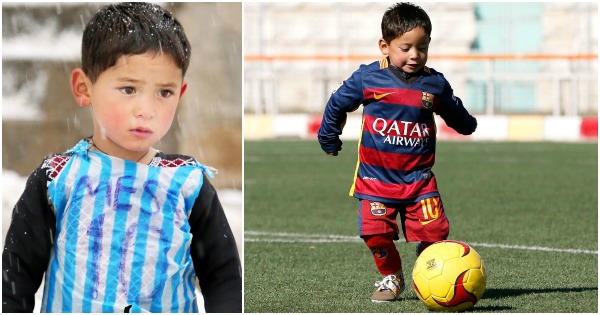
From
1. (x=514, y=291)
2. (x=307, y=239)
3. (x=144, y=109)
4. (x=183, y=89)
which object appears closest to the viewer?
(x=144, y=109)

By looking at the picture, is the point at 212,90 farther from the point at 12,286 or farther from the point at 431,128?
the point at 431,128

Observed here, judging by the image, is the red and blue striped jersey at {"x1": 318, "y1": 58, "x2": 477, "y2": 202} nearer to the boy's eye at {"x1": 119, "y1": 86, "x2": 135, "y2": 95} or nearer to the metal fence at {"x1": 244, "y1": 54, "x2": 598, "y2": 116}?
the boy's eye at {"x1": 119, "y1": 86, "x2": 135, "y2": 95}

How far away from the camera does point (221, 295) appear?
3277 millimetres

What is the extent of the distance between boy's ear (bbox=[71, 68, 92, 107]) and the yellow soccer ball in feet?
8.85

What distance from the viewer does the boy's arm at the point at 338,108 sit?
588 cm

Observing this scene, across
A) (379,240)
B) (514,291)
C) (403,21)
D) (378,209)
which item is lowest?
(514,291)

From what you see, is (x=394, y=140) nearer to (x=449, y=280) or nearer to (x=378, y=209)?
(x=378, y=209)

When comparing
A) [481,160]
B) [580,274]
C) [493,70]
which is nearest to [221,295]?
[580,274]

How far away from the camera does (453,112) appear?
5957mm

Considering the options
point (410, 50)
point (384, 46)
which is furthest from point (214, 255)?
point (384, 46)

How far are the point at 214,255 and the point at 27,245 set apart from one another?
0.50 meters

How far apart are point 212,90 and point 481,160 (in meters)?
13.9

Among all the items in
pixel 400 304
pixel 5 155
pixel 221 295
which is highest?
pixel 5 155

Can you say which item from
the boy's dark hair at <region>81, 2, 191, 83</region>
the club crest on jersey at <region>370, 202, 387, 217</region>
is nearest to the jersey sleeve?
the club crest on jersey at <region>370, 202, 387, 217</region>
